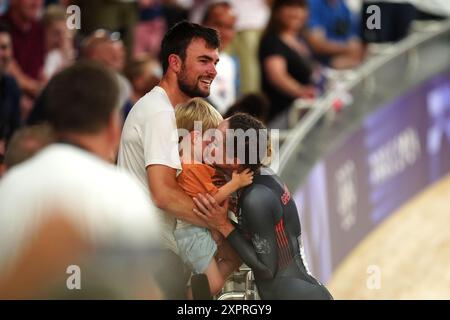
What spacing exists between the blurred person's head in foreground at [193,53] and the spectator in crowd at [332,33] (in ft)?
16.8

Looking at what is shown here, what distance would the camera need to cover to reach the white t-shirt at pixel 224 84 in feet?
20.0

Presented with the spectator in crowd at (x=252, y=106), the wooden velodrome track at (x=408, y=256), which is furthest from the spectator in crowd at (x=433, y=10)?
the spectator in crowd at (x=252, y=106)

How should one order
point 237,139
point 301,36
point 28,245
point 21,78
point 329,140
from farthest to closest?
point 301,36 → point 329,140 → point 21,78 → point 237,139 → point 28,245

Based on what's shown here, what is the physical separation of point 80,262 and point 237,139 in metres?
0.89

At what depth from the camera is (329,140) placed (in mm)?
7816

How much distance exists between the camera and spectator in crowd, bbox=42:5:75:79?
7.20 meters

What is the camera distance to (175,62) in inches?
158

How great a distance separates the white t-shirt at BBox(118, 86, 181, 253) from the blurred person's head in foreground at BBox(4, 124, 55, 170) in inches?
14.0

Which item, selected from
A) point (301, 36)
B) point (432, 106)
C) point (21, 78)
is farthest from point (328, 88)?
point (21, 78)

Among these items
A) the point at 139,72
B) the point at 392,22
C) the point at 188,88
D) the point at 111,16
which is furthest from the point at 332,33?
the point at 188,88

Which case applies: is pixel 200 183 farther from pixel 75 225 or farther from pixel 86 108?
pixel 75 225

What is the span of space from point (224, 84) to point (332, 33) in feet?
9.79

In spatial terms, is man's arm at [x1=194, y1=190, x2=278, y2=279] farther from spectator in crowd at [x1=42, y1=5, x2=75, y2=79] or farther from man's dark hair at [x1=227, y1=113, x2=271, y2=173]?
→ spectator in crowd at [x1=42, y1=5, x2=75, y2=79]
